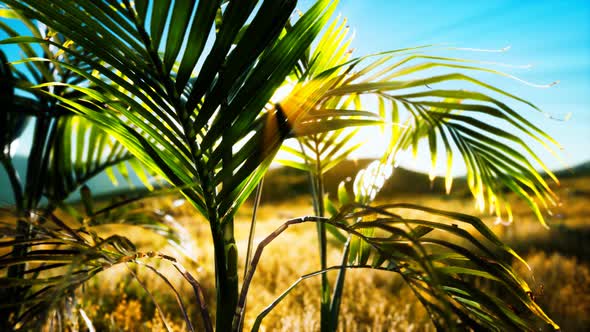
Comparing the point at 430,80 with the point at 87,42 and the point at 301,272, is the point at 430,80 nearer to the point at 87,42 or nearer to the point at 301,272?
the point at 87,42

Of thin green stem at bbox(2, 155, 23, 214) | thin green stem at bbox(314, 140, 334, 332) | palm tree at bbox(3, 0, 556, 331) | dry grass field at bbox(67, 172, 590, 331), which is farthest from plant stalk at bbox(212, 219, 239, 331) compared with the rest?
thin green stem at bbox(2, 155, 23, 214)

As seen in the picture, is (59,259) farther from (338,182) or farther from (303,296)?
(338,182)

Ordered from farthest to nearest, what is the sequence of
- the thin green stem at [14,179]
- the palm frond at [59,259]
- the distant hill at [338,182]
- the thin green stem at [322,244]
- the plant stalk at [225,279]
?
the distant hill at [338,182]
the thin green stem at [14,179]
the thin green stem at [322,244]
the plant stalk at [225,279]
the palm frond at [59,259]

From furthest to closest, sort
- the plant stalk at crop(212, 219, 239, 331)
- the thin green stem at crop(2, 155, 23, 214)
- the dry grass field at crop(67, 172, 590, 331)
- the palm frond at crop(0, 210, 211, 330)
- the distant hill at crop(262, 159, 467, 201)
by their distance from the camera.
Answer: the distant hill at crop(262, 159, 467, 201) < the dry grass field at crop(67, 172, 590, 331) < the thin green stem at crop(2, 155, 23, 214) < the plant stalk at crop(212, 219, 239, 331) < the palm frond at crop(0, 210, 211, 330)

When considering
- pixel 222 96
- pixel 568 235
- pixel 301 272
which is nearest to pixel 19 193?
pixel 222 96

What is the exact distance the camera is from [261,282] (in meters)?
3.36

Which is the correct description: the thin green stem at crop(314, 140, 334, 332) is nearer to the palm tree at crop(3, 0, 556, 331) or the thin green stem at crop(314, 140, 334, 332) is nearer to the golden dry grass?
the palm tree at crop(3, 0, 556, 331)

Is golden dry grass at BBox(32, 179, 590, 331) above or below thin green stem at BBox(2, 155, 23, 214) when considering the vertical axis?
below

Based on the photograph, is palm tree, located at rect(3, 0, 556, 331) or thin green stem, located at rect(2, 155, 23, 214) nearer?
palm tree, located at rect(3, 0, 556, 331)

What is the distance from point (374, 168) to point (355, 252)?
41cm

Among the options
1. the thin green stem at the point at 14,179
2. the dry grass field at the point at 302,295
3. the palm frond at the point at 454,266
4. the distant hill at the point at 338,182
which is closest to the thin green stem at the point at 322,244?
the palm frond at the point at 454,266

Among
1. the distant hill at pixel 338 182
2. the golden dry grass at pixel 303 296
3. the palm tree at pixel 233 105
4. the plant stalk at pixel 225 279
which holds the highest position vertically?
the distant hill at pixel 338 182

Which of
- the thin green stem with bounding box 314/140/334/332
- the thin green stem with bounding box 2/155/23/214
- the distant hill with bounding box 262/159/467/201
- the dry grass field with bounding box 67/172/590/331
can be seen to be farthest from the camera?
the distant hill with bounding box 262/159/467/201

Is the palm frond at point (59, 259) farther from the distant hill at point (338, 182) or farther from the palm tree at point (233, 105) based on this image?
the distant hill at point (338, 182)
